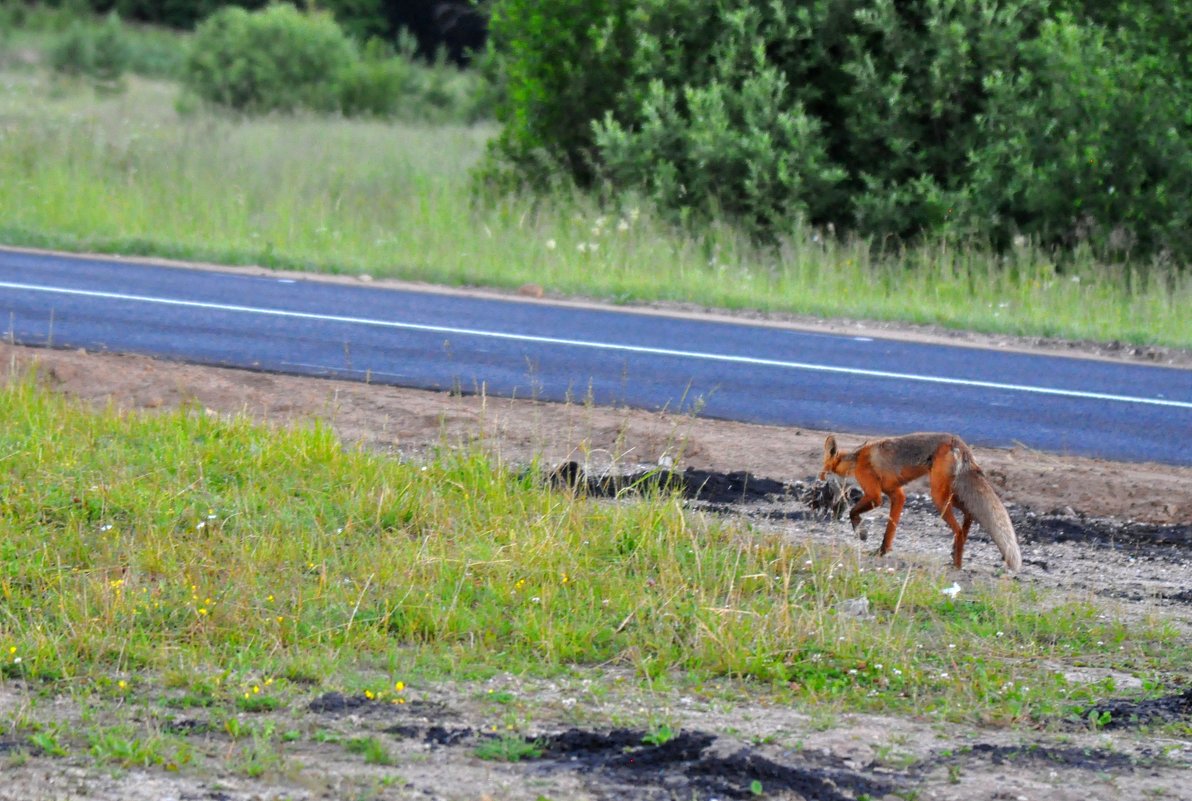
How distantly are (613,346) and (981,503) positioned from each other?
18.7 feet

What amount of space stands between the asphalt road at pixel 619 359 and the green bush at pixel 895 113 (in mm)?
4685

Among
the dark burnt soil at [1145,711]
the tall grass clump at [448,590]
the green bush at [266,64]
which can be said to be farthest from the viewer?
the green bush at [266,64]

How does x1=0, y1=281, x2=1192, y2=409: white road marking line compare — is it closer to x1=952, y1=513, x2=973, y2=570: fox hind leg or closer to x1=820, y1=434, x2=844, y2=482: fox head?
x1=820, y1=434, x2=844, y2=482: fox head

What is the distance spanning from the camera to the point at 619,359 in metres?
11.0

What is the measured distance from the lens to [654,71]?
18.8 metres

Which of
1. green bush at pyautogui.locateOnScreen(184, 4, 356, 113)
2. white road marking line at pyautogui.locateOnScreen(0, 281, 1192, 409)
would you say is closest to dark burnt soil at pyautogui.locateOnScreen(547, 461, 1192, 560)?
white road marking line at pyautogui.locateOnScreen(0, 281, 1192, 409)

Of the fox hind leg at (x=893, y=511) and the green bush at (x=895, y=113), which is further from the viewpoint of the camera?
the green bush at (x=895, y=113)

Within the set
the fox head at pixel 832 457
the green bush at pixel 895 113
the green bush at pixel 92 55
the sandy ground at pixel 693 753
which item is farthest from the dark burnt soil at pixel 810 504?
the green bush at pixel 92 55

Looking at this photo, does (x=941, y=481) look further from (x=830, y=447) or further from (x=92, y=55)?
(x=92, y=55)

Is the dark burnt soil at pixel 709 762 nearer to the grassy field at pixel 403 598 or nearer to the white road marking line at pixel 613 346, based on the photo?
the grassy field at pixel 403 598

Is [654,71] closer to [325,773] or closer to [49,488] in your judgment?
[49,488]

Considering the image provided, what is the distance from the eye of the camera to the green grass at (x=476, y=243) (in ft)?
47.1

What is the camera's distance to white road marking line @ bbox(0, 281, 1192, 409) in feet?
35.0

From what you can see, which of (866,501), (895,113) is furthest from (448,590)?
(895,113)
